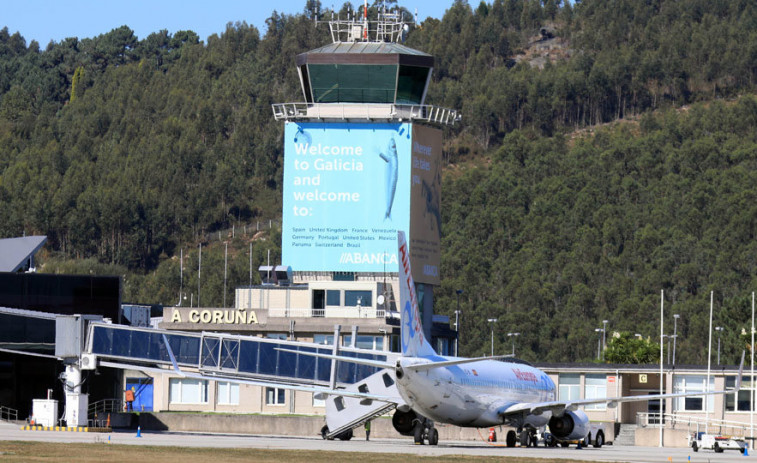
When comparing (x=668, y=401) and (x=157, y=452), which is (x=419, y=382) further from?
(x=668, y=401)

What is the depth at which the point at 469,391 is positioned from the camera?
65188 mm

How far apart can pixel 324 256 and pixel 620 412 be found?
26.0 m

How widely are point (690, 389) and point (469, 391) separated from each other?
41229mm

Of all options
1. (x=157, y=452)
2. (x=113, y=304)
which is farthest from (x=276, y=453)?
(x=113, y=304)

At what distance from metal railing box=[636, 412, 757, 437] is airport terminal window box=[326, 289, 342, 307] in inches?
923

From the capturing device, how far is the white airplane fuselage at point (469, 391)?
6153 centimetres

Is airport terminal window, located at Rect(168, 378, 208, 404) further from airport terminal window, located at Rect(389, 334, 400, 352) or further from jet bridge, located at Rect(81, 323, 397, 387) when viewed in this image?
jet bridge, located at Rect(81, 323, 397, 387)

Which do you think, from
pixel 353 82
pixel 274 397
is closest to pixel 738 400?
pixel 274 397

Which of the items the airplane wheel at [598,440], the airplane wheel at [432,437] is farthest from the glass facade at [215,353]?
the airplane wheel at [598,440]

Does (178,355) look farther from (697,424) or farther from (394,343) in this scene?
(697,424)

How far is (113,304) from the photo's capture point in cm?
9231

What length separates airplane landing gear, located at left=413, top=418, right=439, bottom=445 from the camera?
65.4m

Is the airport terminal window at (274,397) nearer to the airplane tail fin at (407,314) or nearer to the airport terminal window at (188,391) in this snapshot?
the airport terminal window at (188,391)

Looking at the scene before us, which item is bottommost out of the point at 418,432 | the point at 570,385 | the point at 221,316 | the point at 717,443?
the point at 570,385
